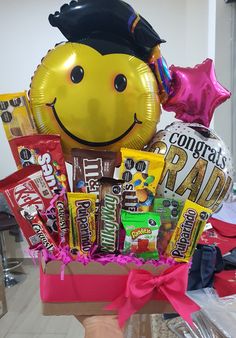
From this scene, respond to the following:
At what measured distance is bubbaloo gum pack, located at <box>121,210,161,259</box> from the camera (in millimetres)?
772

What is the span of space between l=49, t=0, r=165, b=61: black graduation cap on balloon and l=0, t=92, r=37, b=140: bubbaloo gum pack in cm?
21

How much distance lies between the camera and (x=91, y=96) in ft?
2.90

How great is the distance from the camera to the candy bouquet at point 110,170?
2.60 ft

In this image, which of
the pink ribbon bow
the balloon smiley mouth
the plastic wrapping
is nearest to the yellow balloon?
the balloon smiley mouth

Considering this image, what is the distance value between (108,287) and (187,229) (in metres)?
0.21

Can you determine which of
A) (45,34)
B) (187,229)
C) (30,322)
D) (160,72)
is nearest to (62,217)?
(187,229)

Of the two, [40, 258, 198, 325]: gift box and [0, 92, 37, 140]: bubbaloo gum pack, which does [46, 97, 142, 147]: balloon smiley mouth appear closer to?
[0, 92, 37, 140]: bubbaloo gum pack

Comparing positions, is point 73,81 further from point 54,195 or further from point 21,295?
point 21,295

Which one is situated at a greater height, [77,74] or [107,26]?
[107,26]

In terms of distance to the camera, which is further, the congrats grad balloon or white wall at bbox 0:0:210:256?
white wall at bbox 0:0:210:256

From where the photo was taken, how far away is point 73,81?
2.93 ft

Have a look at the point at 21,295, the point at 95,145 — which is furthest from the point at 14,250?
the point at 95,145

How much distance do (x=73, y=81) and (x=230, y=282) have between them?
0.84m

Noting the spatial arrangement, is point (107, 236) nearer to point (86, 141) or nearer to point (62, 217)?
point (62, 217)
